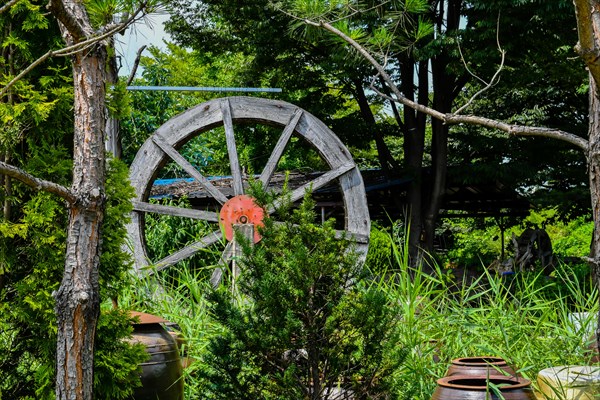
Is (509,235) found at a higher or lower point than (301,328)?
higher

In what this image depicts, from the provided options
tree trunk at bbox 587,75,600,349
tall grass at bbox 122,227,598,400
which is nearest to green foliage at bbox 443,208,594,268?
tall grass at bbox 122,227,598,400

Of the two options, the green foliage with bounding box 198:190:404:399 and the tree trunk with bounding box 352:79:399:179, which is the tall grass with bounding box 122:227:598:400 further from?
the tree trunk with bounding box 352:79:399:179

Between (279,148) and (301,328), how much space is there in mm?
6062

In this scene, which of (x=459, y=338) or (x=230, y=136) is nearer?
(x=459, y=338)

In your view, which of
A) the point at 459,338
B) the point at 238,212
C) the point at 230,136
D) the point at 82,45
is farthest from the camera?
the point at 230,136

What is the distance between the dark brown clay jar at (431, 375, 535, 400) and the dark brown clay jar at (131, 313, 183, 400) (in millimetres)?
1575

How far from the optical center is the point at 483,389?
3186 mm

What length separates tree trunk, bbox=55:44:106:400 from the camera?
349 centimetres

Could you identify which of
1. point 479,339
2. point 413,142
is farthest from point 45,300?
point 413,142

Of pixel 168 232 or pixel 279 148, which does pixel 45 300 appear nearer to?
pixel 279 148

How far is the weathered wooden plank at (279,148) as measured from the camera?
9.29 m

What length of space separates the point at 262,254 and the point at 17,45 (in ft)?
5.30

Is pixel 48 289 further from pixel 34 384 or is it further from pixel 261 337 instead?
pixel 261 337

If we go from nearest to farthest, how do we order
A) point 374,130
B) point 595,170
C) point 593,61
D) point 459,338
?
point 593,61 → point 595,170 → point 459,338 → point 374,130
